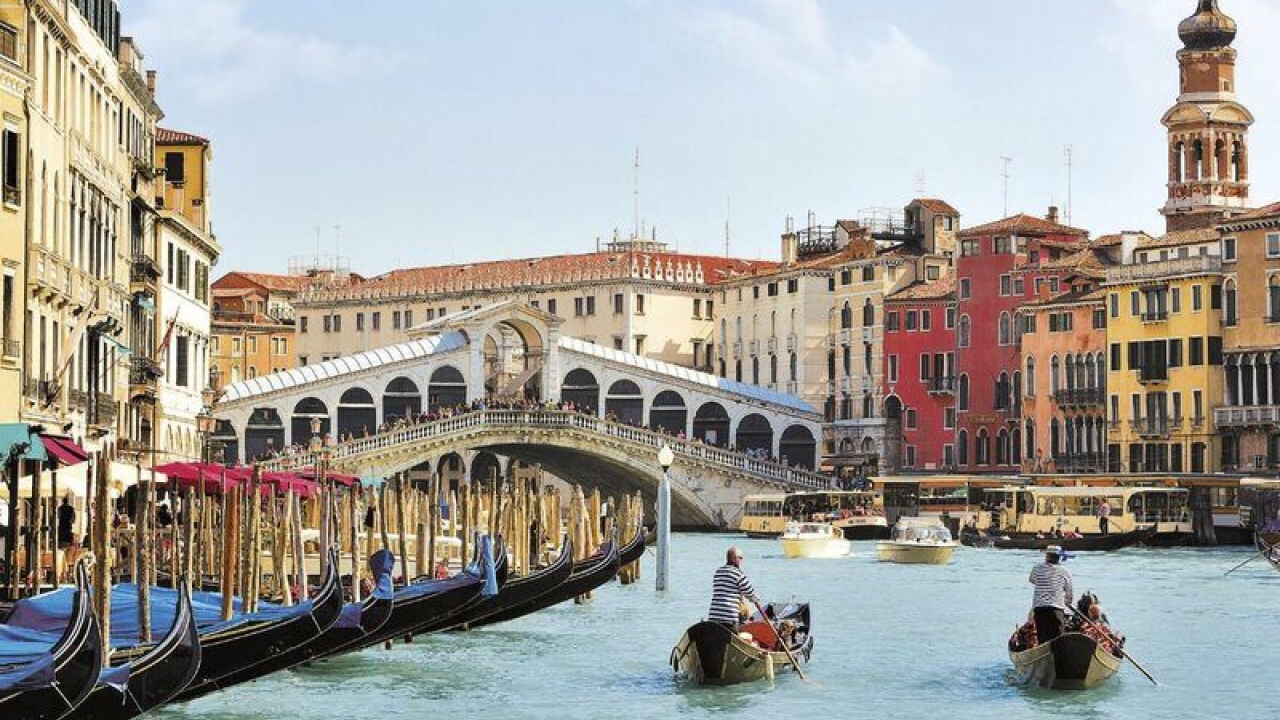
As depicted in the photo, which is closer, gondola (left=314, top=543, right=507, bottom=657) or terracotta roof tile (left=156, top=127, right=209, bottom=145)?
gondola (left=314, top=543, right=507, bottom=657)

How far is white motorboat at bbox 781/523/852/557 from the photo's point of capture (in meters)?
42.2

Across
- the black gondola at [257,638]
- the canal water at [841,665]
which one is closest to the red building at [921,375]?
the canal water at [841,665]

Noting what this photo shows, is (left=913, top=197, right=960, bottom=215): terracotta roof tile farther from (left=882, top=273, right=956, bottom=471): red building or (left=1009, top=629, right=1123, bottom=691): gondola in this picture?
(left=1009, top=629, right=1123, bottom=691): gondola

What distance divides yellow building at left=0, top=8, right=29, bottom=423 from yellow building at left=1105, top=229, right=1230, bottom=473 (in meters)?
30.7

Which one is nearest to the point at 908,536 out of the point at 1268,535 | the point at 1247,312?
the point at 1268,535

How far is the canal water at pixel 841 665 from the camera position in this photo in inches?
744

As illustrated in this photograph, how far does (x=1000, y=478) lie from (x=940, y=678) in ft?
102

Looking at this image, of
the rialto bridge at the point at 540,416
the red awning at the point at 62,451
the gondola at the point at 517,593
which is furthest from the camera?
the rialto bridge at the point at 540,416

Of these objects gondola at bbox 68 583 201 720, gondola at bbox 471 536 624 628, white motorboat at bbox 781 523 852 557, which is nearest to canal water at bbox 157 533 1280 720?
gondola at bbox 471 536 624 628

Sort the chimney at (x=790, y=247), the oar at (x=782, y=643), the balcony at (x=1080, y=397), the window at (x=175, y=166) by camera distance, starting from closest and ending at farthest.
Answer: the oar at (x=782, y=643)
the window at (x=175, y=166)
the balcony at (x=1080, y=397)
the chimney at (x=790, y=247)

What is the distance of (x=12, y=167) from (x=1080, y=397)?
3455 centimetres

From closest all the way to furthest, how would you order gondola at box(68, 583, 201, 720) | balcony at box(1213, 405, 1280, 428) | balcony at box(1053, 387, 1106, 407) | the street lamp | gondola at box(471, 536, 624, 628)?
gondola at box(68, 583, 201, 720) → gondola at box(471, 536, 624, 628) → the street lamp → balcony at box(1213, 405, 1280, 428) → balcony at box(1053, 387, 1106, 407)

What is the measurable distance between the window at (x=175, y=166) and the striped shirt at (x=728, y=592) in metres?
20.3

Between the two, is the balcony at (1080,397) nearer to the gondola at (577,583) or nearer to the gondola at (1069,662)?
the gondola at (577,583)
